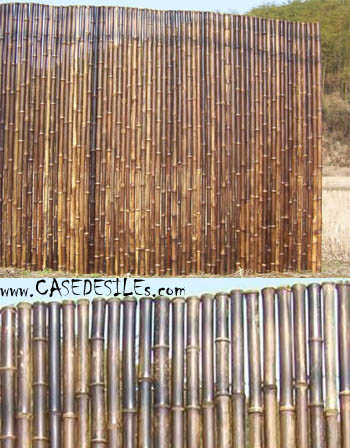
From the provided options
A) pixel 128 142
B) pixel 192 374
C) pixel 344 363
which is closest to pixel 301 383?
pixel 344 363

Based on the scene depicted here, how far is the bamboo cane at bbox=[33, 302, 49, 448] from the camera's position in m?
2.61

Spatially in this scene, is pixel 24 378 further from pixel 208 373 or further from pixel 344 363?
pixel 344 363

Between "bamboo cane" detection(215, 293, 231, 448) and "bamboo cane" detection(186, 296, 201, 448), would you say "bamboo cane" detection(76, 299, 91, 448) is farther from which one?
"bamboo cane" detection(215, 293, 231, 448)

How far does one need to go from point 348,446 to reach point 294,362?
372 millimetres

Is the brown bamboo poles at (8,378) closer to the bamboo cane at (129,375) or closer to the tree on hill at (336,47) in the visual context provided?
the bamboo cane at (129,375)

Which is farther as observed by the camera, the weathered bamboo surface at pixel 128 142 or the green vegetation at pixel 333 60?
the green vegetation at pixel 333 60

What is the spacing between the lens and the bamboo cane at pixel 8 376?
2600 mm

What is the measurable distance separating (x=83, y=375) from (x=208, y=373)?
473 millimetres

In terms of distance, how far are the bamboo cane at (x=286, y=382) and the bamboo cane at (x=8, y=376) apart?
1015 mm

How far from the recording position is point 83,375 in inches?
103

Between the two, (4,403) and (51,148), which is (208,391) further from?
(51,148)

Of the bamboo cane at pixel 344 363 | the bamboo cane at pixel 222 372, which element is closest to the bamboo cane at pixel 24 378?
the bamboo cane at pixel 222 372

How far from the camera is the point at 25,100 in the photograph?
15.5 ft

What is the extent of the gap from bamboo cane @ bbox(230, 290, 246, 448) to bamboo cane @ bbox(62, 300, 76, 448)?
0.61 meters
